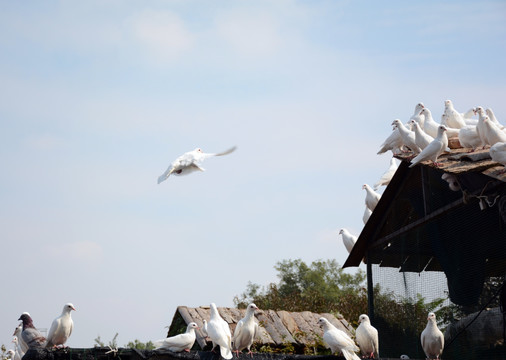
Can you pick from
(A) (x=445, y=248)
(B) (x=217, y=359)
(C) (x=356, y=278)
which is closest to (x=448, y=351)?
(A) (x=445, y=248)

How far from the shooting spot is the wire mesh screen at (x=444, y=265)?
9.38 meters

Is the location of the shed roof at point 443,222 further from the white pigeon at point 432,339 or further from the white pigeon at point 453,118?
the white pigeon at point 453,118

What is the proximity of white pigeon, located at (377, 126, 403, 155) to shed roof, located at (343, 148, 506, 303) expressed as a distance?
1.87 metres

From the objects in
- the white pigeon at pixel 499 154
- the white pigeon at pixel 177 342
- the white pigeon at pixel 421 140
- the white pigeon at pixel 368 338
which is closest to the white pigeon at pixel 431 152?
the white pigeon at pixel 421 140

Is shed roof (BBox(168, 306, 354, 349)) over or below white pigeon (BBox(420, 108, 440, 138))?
below

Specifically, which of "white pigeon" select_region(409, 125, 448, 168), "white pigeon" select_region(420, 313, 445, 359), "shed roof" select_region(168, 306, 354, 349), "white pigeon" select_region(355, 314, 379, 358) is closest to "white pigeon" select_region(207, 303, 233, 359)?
"white pigeon" select_region(355, 314, 379, 358)

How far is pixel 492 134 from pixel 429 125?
10.0 ft

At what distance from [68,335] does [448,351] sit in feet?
18.2

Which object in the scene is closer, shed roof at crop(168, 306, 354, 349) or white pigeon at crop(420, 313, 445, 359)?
white pigeon at crop(420, 313, 445, 359)

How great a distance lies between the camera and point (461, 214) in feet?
32.9

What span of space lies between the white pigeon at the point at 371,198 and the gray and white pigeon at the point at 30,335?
6517 mm

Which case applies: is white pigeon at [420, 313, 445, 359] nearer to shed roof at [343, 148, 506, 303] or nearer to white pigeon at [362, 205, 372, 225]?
shed roof at [343, 148, 506, 303]

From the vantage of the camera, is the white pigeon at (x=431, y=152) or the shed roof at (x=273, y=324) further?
the shed roof at (x=273, y=324)

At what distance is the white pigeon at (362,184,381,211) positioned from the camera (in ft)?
48.7
